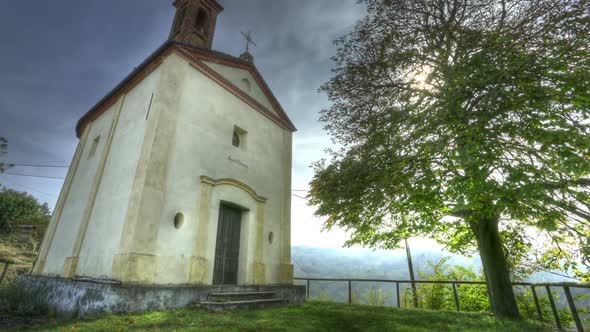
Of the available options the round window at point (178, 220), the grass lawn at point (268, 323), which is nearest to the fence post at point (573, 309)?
the grass lawn at point (268, 323)

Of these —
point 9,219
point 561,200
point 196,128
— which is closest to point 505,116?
point 561,200

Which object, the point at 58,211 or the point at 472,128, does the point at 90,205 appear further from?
the point at 472,128

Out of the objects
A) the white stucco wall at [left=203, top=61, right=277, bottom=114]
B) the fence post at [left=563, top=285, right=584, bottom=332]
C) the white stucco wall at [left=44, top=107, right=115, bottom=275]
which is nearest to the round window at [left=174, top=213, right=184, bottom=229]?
the white stucco wall at [left=44, top=107, right=115, bottom=275]

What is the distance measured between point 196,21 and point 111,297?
11826 millimetres

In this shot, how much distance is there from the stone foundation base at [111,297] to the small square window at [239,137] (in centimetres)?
477

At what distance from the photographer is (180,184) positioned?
6.70 meters

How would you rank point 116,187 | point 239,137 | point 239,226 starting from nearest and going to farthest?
point 116,187
point 239,226
point 239,137

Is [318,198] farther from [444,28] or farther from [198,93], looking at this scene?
[444,28]

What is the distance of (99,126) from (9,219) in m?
19.0

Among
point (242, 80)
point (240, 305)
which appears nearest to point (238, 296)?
point (240, 305)

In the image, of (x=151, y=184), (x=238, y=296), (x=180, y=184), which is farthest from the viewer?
(x=180, y=184)

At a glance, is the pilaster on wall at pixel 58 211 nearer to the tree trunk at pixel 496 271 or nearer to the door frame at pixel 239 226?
the door frame at pixel 239 226

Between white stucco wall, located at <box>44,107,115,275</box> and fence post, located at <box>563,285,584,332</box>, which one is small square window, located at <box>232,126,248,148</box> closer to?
white stucco wall, located at <box>44,107,115,275</box>

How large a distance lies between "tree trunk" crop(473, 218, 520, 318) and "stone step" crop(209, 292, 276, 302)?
5820mm
